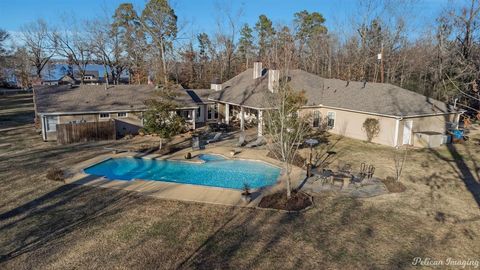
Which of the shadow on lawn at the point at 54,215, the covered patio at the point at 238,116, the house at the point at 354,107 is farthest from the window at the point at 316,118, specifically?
the shadow on lawn at the point at 54,215

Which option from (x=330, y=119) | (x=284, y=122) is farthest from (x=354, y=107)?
(x=284, y=122)

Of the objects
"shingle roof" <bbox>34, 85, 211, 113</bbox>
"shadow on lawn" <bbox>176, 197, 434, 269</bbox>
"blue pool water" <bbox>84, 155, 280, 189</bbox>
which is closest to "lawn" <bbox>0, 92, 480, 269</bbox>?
"shadow on lawn" <bbox>176, 197, 434, 269</bbox>

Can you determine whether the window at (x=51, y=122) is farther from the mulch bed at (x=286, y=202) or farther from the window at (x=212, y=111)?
the mulch bed at (x=286, y=202)

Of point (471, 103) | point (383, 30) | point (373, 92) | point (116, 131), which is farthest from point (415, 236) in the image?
point (383, 30)

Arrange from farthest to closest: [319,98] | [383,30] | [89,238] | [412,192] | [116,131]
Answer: [383,30], [319,98], [116,131], [412,192], [89,238]

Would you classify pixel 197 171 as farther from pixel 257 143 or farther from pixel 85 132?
pixel 85 132

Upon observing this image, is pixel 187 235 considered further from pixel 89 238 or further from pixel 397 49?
pixel 397 49
